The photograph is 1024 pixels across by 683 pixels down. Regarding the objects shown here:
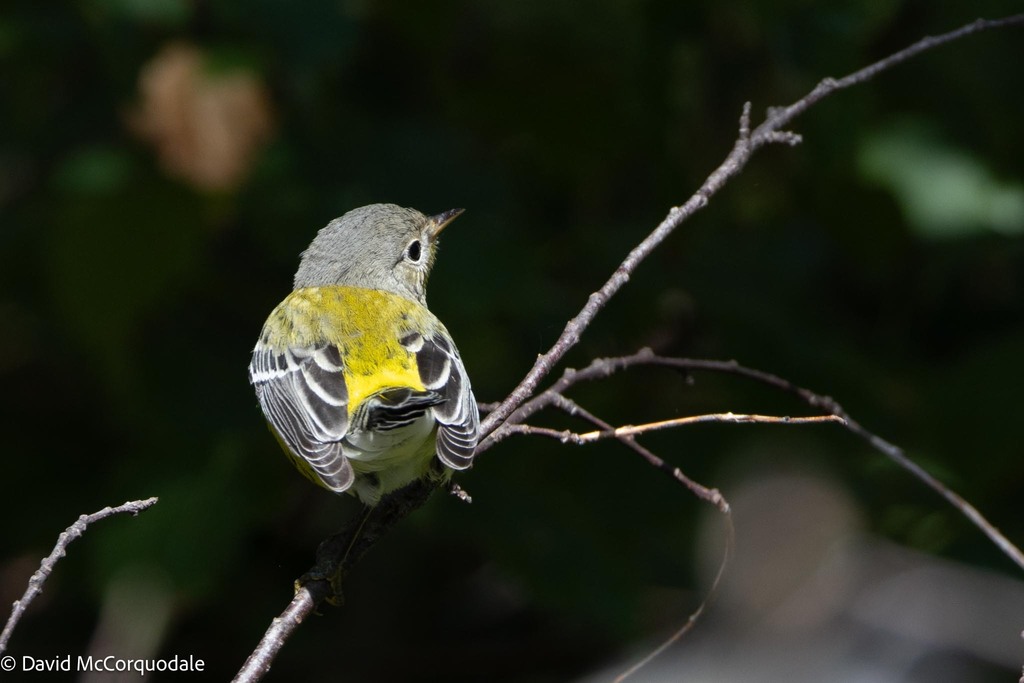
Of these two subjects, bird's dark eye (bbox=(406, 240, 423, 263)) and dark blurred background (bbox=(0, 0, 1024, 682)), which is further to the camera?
bird's dark eye (bbox=(406, 240, 423, 263))

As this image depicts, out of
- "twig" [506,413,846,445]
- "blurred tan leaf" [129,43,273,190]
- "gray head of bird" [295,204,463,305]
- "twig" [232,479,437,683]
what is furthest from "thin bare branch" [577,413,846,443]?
"blurred tan leaf" [129,43,273,190]

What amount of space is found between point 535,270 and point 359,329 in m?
0.87

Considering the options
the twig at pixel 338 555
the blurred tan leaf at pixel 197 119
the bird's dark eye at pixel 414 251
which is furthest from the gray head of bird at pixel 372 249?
the twig at pixel 338 555

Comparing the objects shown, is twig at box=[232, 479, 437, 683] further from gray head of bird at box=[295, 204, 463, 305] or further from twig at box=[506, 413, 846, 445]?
gray head of bird at box=[295, 204, 463, 305]

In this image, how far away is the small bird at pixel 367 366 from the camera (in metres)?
3.02

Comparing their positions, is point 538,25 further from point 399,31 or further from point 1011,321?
point 1011,321

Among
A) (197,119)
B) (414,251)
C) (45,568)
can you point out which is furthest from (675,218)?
(197,119)

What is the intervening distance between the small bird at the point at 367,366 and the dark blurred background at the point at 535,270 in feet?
0.49

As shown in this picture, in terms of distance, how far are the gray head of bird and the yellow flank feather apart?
142mm

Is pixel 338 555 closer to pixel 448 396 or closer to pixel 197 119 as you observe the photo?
pixel 448 396

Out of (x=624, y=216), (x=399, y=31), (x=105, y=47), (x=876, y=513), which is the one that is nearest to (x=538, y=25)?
(x=399, y=31)

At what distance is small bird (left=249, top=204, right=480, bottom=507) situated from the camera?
9.90ft

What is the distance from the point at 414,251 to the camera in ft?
14.6

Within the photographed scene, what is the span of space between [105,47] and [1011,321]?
379cm
